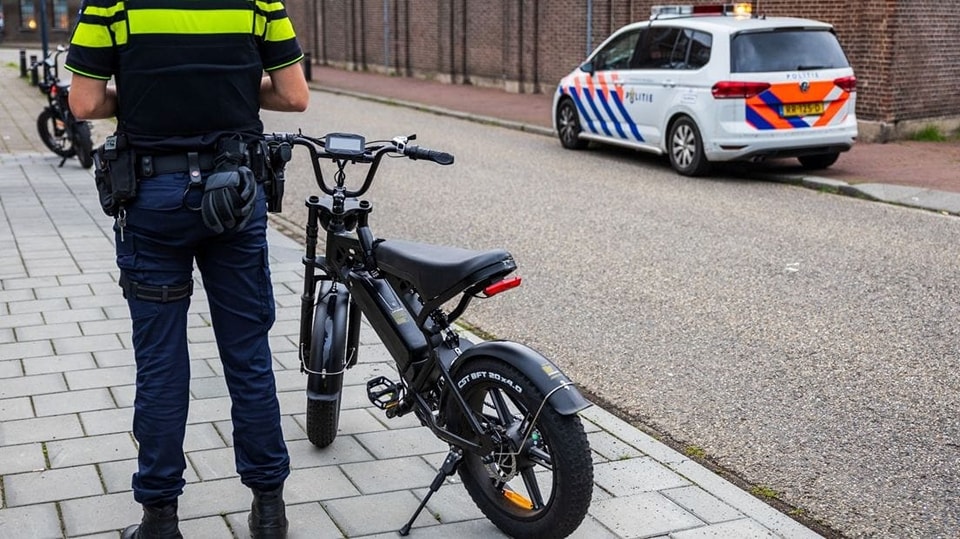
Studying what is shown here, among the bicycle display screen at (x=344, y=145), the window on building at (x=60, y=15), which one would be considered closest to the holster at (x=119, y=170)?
the bicycle display screen at (x=344, y=145)

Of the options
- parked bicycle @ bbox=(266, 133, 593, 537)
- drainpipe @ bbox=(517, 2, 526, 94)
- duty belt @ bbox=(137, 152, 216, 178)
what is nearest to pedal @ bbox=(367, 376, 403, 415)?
parked bicycle @ bbox=(266, 133, 593, 537)

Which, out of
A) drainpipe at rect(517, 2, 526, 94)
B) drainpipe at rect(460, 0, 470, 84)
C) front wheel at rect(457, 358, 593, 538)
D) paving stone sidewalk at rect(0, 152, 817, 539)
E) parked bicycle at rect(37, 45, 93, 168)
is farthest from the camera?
drainpipe at rect(460, 0, 470, 84)

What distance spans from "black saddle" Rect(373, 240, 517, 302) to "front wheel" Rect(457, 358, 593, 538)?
0.26 m

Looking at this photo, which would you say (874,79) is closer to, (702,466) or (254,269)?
(702,466)

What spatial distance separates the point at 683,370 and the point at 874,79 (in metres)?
11.5

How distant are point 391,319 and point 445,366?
317mm

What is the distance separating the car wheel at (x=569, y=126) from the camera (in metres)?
15.5

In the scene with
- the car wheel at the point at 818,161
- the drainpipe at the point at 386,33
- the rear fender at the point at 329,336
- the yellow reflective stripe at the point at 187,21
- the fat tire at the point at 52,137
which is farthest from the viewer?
the drainpipe at the point at 386,33

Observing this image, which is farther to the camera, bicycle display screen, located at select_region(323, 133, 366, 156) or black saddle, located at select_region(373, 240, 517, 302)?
bicycle display screen, located at select_region(323, 133, 366, 156)

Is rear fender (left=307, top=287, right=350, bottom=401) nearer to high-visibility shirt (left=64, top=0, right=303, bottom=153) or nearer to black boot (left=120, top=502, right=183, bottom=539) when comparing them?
black boot (left=120, top=502, right=183, bottom=539)

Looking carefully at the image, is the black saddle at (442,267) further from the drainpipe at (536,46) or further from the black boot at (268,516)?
the drainpipe at (536,46)

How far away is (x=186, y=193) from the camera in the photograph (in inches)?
135

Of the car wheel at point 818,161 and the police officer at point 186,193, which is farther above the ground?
the police officer at point 186,193

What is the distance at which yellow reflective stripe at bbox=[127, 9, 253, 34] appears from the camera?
10.9ft
